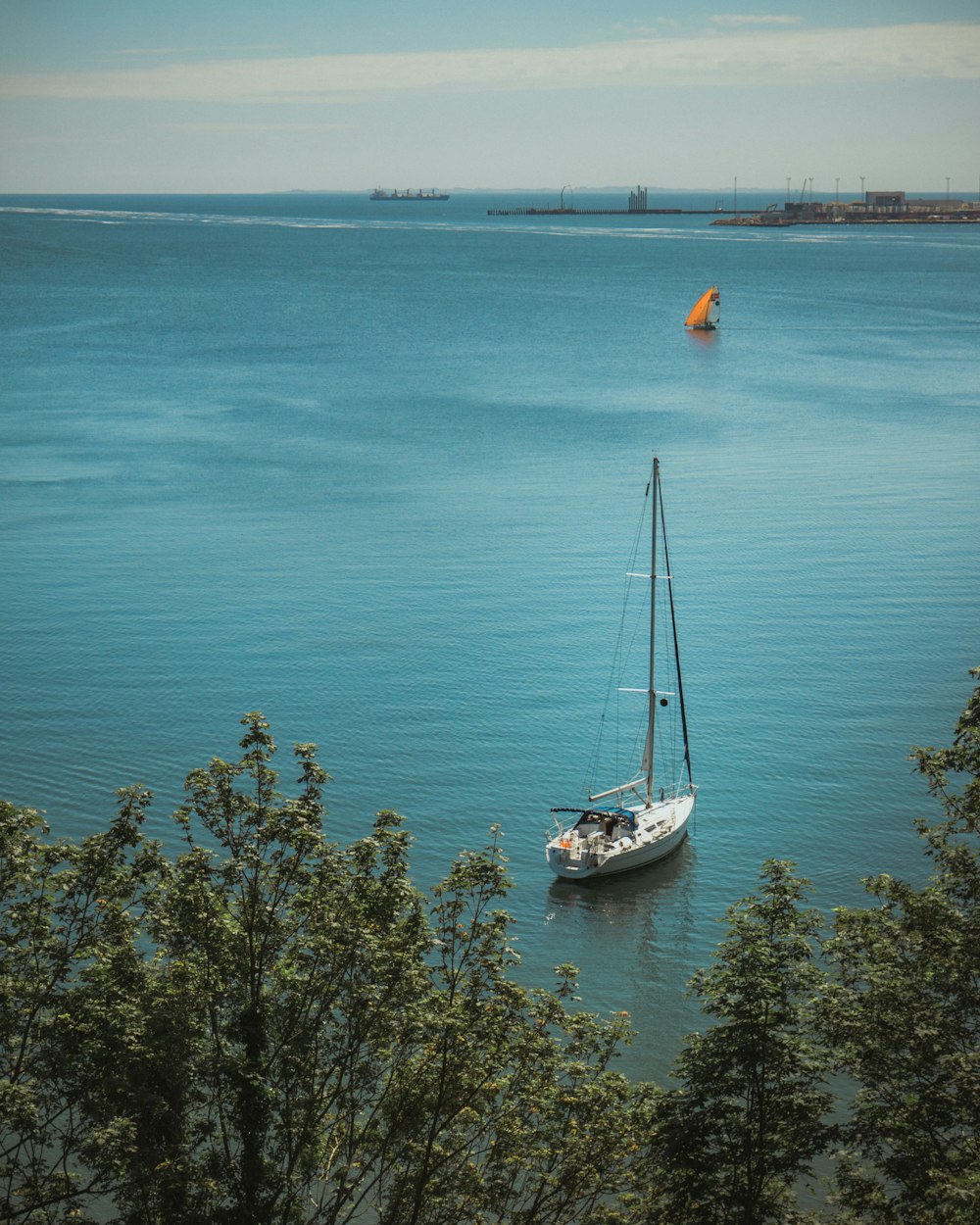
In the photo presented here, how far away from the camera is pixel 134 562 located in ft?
192

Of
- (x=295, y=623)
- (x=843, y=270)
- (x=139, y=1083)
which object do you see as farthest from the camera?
(x=843, y=270)

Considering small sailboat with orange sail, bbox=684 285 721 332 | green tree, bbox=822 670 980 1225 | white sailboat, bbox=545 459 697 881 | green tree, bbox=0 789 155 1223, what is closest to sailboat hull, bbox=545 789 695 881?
white sailboat, bbox=545 459 697 881

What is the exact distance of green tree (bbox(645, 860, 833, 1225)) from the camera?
61.5 ft

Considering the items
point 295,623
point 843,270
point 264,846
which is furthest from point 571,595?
point 843,270

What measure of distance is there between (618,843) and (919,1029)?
18.1 m

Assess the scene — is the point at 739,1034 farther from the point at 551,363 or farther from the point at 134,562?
the point at 551,363

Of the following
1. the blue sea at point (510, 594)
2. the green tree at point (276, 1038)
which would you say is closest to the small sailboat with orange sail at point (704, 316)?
the blue sea at point (510, 594)

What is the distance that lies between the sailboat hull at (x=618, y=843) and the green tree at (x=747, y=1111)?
619 inches

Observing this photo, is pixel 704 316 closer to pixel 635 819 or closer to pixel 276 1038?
pixel 635 819

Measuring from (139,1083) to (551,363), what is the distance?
9800cm

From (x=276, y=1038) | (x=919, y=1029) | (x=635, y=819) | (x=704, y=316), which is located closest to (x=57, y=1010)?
(x=276, y=1038)

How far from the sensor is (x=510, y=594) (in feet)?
180

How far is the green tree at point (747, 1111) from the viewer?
1873 cm

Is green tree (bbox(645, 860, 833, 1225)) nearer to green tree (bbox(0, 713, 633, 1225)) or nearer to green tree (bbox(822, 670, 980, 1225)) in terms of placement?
green tree (bbox(822, 670, 980, 1225))
